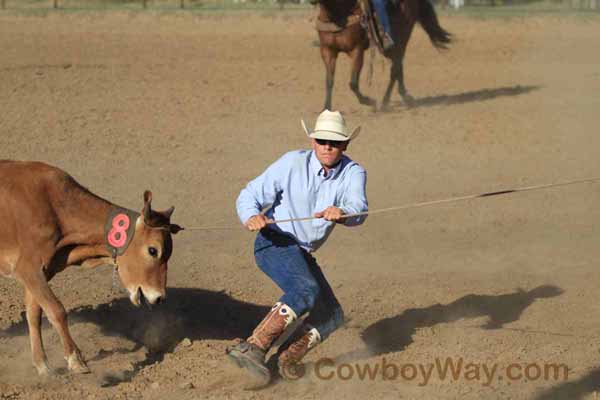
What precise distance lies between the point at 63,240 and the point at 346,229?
13.1ft

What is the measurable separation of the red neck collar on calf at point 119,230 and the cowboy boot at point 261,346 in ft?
3.28

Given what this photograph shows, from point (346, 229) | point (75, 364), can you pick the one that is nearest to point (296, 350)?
point (75, 364)

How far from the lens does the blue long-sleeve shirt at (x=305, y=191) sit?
6156mm

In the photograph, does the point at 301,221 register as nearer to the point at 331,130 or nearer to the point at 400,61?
Result: the point at 331,130

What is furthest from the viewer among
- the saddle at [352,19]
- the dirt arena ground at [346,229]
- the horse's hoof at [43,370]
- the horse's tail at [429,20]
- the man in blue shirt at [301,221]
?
the horse's tail at [429,20]

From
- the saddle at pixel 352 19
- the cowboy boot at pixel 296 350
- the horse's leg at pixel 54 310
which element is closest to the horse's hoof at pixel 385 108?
the saddle at pixel 352 19

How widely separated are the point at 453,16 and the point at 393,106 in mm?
12911

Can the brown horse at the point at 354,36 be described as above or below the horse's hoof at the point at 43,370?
above

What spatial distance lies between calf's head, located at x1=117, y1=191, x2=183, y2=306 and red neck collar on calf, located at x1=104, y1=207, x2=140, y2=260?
32mm

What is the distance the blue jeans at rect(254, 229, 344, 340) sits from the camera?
6055 millimetres

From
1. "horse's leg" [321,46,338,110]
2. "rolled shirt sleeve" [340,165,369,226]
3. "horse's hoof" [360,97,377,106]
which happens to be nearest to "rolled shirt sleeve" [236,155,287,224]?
Answer: "rolled shirt sleeve" [340,165,369,226]

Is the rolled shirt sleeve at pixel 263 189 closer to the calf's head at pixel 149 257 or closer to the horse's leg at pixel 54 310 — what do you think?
the calf's head at pixel 149 257

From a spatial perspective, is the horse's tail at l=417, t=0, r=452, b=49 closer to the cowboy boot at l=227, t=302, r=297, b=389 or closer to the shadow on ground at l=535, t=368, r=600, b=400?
the shadow on ground at l=535, t=368, r=600, b=400

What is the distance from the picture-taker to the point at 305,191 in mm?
6188
